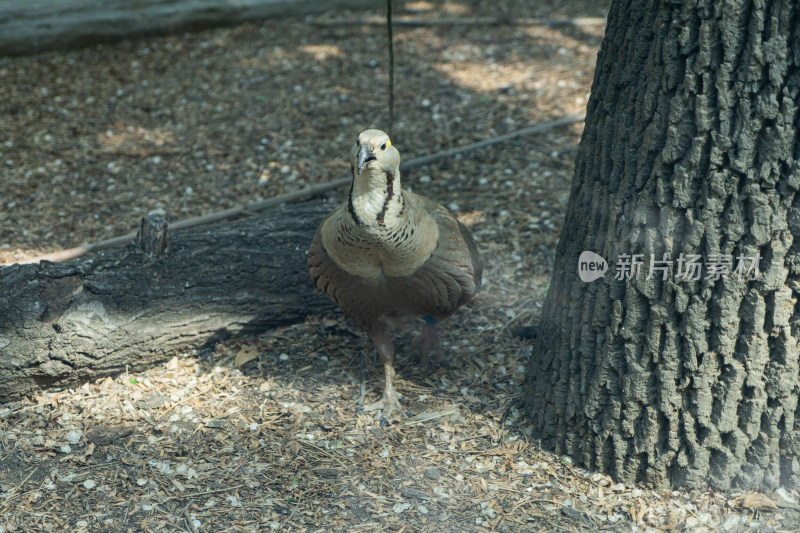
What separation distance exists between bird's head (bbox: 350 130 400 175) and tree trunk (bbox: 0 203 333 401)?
1.28 meters

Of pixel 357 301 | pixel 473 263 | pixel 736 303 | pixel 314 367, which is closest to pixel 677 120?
pixel 736 303

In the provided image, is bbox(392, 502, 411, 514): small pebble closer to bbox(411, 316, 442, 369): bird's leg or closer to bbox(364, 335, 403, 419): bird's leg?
bbox(364, 335, 403, 419): bird's leg

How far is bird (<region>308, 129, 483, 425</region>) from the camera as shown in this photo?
3037mm

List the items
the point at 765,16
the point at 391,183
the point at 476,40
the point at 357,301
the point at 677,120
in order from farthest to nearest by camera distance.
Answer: the point at 476,40
the point at 357,301
the point at 391,183
the point at 677,120
the point at 765,16

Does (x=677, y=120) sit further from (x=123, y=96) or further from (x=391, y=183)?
(x=123, y=96)

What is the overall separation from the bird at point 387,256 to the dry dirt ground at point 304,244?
15.9 inches

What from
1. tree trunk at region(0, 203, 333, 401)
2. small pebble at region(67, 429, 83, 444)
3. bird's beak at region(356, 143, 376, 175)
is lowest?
small pebble at region(67, 429, 83, 444)

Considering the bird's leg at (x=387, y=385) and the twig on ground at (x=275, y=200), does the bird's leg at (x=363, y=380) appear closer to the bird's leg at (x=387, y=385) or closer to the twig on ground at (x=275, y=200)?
the bird's leg at (x=387, y=385)

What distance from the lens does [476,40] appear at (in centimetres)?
735

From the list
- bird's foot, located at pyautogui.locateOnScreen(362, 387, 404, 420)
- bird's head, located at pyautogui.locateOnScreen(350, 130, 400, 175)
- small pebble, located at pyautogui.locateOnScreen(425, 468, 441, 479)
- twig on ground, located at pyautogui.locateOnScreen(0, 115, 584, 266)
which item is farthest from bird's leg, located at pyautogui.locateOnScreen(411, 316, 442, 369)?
twig on ground, located at pyautogui.locateOnScreen(0, 115, 584, 266)

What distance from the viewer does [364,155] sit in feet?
9.65

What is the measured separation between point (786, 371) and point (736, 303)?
344mm

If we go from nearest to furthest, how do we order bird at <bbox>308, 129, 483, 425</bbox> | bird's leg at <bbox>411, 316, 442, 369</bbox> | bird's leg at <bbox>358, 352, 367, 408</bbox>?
bird at <bbox>308, 129, 483, 425</bbox>
bird's leg at <bbox>358, 352, 367, 408</bbox>
bird's leg at <bbox>411, 316, 442, 369</bbox>

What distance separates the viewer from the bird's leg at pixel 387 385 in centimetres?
361
